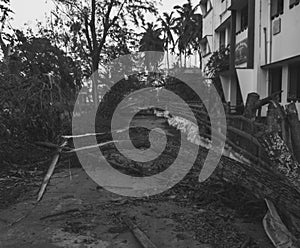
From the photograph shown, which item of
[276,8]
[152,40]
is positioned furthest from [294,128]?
[152,40]

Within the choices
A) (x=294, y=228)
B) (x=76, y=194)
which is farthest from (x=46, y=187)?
(x=294, y=228)

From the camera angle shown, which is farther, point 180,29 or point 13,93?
point 180,29

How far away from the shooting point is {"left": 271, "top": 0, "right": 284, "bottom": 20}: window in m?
12.3

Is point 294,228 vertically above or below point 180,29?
below

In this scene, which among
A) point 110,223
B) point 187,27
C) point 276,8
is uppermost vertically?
point 187,27

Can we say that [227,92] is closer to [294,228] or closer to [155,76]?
[155,76]

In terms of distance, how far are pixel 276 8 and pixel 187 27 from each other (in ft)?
105

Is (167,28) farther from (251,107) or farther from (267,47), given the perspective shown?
(251,107)

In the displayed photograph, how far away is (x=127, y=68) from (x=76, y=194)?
12645 mm

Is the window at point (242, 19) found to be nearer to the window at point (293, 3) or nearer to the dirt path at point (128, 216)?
the window at point (293, 3)

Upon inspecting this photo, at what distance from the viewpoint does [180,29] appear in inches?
1791

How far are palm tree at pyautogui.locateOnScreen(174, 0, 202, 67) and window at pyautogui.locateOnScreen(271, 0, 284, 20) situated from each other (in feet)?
92.3

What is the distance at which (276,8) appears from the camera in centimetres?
1265

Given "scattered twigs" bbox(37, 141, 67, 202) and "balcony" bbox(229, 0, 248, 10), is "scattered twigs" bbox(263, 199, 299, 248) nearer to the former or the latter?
"scattered twigs" bbox(37, 141, 67, 202)
